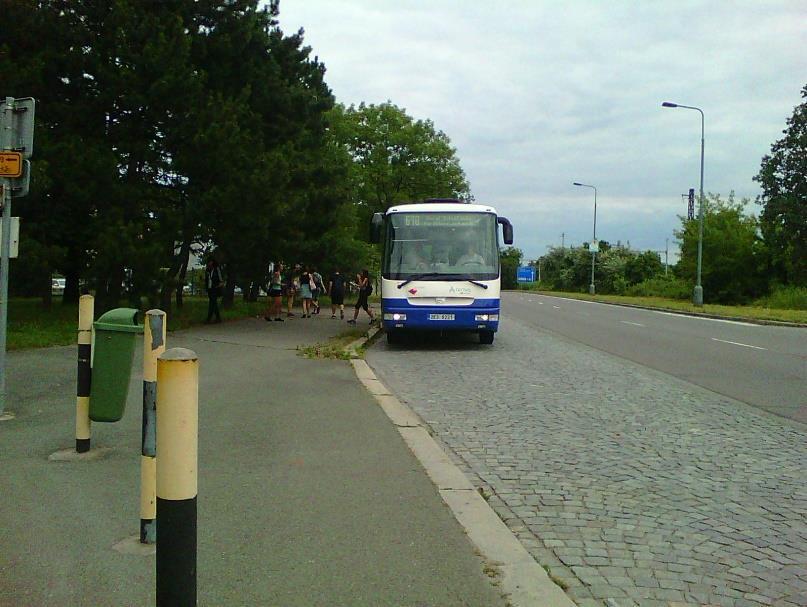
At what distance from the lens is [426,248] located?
16500mm

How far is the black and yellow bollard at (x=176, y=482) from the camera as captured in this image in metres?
2.82

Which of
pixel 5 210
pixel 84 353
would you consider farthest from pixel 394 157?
pixel 84 353

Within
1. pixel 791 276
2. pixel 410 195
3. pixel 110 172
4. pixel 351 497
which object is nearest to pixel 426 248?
pixel 110 172

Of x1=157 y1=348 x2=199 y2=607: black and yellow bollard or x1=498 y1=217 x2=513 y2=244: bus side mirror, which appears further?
x1=498 y1=217 x2=513 y2=244: bus side mirror

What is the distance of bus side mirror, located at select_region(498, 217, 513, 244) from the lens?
651 inches

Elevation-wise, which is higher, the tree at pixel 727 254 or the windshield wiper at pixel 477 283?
the tree at pixel 727 254

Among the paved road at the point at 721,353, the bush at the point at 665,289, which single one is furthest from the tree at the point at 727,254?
the paved road at the point at 721,353

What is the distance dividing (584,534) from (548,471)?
151 centimetres

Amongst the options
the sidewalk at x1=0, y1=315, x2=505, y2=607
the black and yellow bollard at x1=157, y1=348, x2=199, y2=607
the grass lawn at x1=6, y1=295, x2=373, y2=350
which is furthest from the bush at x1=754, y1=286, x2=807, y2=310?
the black and yellow bollard at x1=157, y1=348, x2=199, y2=607

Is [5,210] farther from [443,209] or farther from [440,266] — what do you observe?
[443,209]

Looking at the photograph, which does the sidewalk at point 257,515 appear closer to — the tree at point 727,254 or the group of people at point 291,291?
the group of people at point 291,291

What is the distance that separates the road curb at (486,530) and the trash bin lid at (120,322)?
7.99 ft

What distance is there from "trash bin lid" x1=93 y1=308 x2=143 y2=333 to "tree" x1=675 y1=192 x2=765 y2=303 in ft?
188

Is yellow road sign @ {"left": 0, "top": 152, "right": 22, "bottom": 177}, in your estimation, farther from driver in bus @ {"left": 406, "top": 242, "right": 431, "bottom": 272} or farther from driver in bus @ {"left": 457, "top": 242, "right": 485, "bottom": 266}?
driver in bus @ {"left": 457, "top": 242, "right": 485, "bottom": 266}
